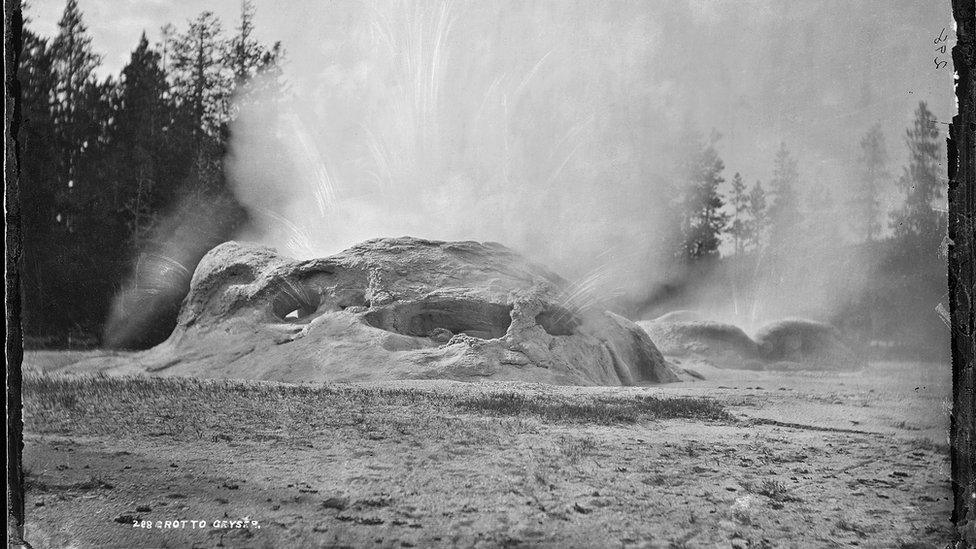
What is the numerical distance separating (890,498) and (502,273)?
25.0 ft

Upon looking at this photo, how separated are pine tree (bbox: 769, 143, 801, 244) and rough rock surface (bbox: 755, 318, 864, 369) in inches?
61.3

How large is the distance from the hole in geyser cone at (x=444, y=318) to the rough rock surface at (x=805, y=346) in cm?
441

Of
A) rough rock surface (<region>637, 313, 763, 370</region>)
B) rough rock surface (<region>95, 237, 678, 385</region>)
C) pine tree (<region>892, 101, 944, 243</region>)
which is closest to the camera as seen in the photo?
pine tree (<region>892, 101, 944, 243</region>)

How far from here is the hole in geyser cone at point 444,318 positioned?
10508 mm

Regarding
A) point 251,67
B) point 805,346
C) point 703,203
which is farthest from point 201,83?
point 805,346

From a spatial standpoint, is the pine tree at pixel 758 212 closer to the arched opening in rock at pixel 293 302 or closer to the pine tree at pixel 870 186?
the pine tree at pixel 870 186

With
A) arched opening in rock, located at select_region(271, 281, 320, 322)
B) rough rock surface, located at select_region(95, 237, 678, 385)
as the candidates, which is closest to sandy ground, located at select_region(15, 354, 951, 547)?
rough rock surface, located at select_region(95, 237, 678, 385)

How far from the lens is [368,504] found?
3348mm

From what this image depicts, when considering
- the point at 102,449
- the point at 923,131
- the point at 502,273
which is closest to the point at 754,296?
the point at 502,273

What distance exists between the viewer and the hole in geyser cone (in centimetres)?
1051

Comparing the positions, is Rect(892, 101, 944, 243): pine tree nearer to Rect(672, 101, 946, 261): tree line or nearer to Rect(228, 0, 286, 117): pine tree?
Rect(672, 101, 946, 261): tree line

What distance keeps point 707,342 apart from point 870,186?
1183 centimetres

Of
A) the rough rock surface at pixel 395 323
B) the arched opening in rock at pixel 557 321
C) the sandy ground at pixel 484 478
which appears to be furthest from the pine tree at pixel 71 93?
the arched opening in rock at pixel 557 321

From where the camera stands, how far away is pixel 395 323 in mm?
10820
